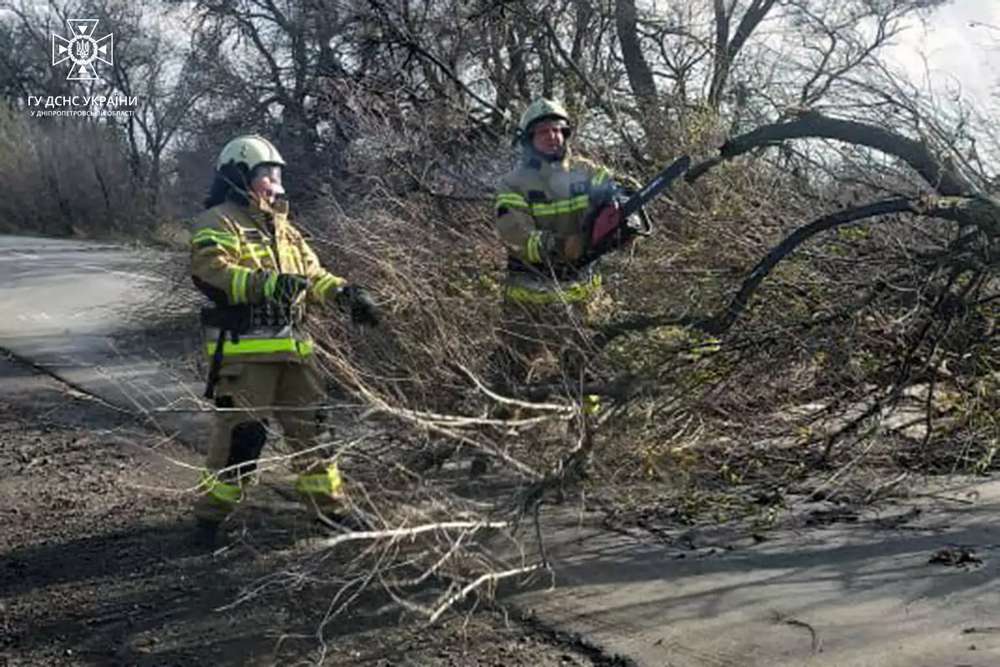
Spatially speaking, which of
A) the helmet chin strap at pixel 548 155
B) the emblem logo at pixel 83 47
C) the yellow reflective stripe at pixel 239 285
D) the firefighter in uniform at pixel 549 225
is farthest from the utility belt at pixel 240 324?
the emblem logo at pixel 83 47

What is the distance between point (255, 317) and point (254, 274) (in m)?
0.26

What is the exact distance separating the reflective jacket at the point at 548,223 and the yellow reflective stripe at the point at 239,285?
131 cm

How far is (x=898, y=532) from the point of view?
15.8 ft

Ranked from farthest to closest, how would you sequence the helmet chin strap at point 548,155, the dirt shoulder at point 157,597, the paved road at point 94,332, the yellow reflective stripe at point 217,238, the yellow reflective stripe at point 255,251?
the paved road at point 94,332, the helmet chin strap at point 548,155, the yellow reflective stripe at point 255,251, the yellow reflective stripe at point 217,238, the dirt shoulder at point 157,597

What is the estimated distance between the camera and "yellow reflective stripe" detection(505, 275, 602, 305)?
5113mm

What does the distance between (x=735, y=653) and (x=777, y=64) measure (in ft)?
15.0

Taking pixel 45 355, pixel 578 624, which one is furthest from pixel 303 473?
pixel 45 355

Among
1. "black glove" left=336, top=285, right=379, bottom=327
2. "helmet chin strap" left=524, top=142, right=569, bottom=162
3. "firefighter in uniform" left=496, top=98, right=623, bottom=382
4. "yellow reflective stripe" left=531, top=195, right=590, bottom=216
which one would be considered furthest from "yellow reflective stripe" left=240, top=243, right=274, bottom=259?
"helmet chin strap" left=524, top=142, right=569, bottom=162

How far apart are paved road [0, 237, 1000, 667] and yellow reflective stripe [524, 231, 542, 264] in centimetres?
127

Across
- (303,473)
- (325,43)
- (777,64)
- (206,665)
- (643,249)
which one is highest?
(325,43)

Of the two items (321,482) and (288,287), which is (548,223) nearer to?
(288,287)

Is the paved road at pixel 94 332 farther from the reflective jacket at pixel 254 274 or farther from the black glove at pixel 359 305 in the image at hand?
the black glove at pixel 359 305

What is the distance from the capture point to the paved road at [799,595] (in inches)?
143

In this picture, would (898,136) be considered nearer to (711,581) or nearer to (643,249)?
(643,249)
